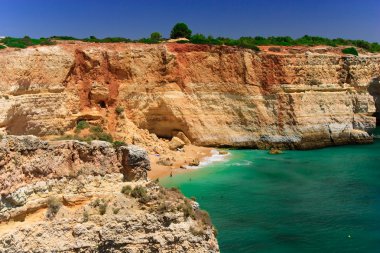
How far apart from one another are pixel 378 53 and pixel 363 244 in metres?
36.2

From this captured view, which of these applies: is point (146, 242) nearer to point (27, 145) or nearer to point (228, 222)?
point (27, 145)

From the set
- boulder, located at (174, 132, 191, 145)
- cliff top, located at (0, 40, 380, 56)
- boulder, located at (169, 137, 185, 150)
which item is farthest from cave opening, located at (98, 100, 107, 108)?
boulder, located at (174, 132, 191, 145)

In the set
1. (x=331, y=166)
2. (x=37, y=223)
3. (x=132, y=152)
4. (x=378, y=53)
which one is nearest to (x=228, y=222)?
(x=132, y=152)

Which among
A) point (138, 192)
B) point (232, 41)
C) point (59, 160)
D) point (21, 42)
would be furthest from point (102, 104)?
point (138, 192)

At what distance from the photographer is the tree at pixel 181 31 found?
50.4 meters

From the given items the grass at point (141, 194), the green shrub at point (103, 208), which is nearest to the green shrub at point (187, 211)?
the grass at point (141, 194)

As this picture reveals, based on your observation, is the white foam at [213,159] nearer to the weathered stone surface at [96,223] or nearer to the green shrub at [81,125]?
the green shrub at [81,125]

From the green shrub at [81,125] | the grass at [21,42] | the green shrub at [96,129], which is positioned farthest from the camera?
the green shrub at [81,125]

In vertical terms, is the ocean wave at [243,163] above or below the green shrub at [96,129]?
below

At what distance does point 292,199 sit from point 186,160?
36.2ft

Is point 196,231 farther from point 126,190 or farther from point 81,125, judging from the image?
point 81,125

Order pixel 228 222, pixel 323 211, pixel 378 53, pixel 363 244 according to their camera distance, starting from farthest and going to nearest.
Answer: pixel 378 53 < pixel 323 211 < pixel 228 222 < pixel 363 244

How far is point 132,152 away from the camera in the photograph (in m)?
10.1

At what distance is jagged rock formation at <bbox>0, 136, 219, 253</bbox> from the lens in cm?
840
